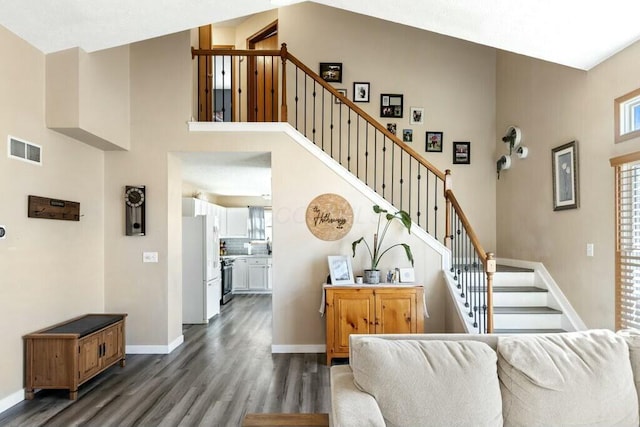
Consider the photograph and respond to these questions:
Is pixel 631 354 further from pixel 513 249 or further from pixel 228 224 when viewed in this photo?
pixel 228 224

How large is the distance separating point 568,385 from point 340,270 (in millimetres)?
2838

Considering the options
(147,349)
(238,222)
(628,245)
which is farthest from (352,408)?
(238,222)

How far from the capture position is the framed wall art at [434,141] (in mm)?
5879

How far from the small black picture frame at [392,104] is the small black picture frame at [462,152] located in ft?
3.11

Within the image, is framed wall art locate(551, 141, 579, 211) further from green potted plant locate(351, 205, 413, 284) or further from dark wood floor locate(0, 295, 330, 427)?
dark wood floor locate(0, 295, 330, 427)

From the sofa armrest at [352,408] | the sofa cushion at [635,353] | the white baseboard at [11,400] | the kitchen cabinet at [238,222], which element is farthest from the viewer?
the kitchen cabinet at [238,222]

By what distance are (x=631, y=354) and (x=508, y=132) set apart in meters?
3.95

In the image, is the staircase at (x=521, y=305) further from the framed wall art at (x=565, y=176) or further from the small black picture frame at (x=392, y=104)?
the small black picture frame at (x=392, y=104)

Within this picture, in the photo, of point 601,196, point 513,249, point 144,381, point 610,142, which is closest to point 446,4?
point 610,142

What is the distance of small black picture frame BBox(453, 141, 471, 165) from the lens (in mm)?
5852

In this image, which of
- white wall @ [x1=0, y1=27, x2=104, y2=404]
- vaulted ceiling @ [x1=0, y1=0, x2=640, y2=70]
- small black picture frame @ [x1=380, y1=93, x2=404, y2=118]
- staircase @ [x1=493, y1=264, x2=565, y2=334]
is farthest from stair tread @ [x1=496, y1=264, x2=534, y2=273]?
white wall @ [x1=0, y1=27, x2=104, y2=404]

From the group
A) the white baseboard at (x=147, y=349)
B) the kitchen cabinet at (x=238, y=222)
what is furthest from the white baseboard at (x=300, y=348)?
the kitchen cabinet at (x=238, y=222)

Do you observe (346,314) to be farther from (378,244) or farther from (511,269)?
(511,269)

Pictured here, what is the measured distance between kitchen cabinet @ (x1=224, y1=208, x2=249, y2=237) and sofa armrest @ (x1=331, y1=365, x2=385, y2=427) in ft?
26.6
